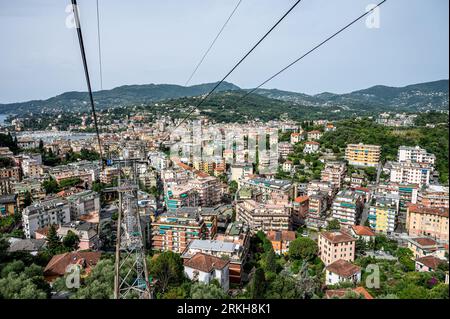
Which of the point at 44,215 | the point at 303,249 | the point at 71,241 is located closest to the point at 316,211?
the point at 303,249

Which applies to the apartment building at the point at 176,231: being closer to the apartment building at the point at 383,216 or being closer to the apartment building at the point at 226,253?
the apartment building at the point at 226,253

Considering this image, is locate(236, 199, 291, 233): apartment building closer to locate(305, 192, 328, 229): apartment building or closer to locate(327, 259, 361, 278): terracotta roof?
locate(305, 192, 328, 229): apartment building

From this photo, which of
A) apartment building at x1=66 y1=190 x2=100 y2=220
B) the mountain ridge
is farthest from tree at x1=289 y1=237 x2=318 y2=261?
the mountain ridge

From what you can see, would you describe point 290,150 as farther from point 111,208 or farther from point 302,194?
point 111,208

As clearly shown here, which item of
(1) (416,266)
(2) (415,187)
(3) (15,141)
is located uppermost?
(3) (15,141)

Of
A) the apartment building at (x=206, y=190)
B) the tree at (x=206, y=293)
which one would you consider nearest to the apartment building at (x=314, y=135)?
the apartment building at (x=206, y=190)
